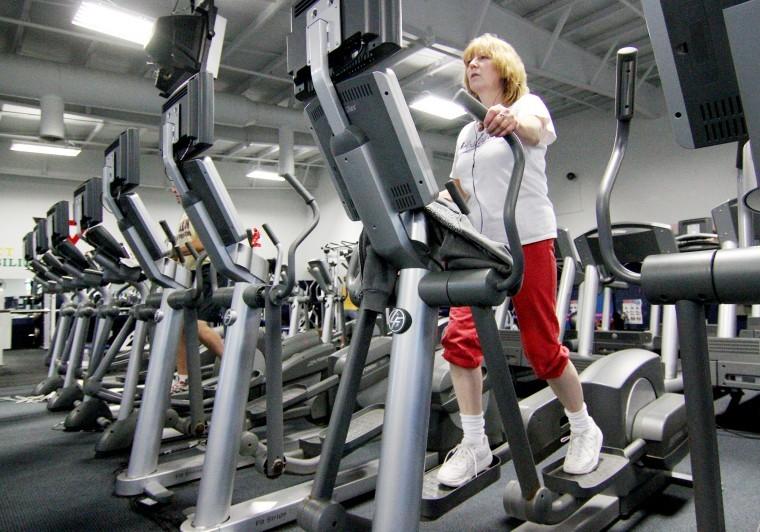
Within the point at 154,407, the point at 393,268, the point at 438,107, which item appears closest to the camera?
the point at 393,268

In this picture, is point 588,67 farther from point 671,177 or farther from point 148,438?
point 148,438

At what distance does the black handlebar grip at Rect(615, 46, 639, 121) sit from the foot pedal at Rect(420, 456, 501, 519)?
3.40 ft

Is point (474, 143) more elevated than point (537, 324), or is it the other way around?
point (474, 143)

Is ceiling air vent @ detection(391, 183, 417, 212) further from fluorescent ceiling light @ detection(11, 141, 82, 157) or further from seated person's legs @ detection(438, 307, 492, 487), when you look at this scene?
fluorescent ceiling light @ detection(11, 141, 82, 157)

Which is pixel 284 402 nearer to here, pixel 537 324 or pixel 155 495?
pixel 155 495

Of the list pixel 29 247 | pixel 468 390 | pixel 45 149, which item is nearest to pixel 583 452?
pixel 468 390

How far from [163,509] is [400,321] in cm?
157

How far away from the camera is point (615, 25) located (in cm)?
760

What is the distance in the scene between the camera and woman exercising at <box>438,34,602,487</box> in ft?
5.35

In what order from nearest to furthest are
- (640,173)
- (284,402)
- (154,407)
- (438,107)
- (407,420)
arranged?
1. (407,420)
2. (154,407)
3. (284,402)
4. (438,107)
5. (640,173)

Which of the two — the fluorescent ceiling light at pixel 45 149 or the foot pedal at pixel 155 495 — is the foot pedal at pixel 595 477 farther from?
the fluorescent ceiling light at pixel 45 149

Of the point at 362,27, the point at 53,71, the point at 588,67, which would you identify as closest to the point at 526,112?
the point at 362,27

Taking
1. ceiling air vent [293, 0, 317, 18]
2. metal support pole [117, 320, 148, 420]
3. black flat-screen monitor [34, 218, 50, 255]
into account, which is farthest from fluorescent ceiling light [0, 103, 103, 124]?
ceiling air vent [293, 0, 317, 18]

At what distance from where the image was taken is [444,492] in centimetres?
148
